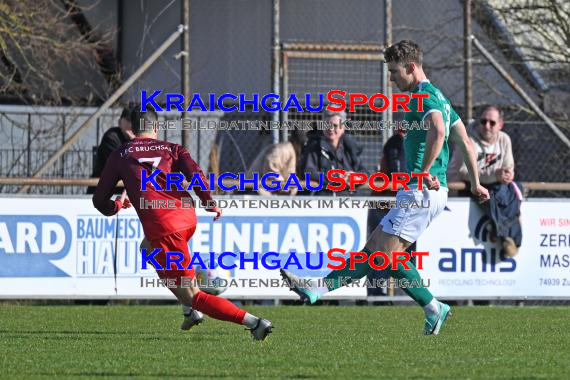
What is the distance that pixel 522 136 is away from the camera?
62.0ft

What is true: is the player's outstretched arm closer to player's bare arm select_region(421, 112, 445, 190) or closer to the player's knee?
player's bare arm select_region(421, 112, 445, 190)

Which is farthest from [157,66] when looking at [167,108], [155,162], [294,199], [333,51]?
[155,162]

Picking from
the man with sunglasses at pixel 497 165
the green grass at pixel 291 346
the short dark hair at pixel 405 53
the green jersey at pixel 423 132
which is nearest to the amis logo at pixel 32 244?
the green grass at pixel 291 346

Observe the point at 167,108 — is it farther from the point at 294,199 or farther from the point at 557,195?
the point at 557,195

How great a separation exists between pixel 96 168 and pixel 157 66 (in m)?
3.69

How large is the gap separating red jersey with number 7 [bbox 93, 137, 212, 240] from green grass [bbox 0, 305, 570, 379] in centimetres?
90

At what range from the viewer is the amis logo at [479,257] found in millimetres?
15055

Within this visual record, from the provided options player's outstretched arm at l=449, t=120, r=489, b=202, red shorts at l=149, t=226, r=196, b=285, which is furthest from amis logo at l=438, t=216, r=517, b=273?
red shorts at l=149, t=226, r=196, b=285

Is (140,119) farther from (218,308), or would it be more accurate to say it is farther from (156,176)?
(218,308)

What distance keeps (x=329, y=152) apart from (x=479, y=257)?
2.11 meters

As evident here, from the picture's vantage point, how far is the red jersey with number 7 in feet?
32.0

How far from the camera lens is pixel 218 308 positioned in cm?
956

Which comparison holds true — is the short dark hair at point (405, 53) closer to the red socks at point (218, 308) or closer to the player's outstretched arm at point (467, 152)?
the player's outstretched arm at point (467, 152)

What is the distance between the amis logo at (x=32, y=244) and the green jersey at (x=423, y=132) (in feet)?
18.3
